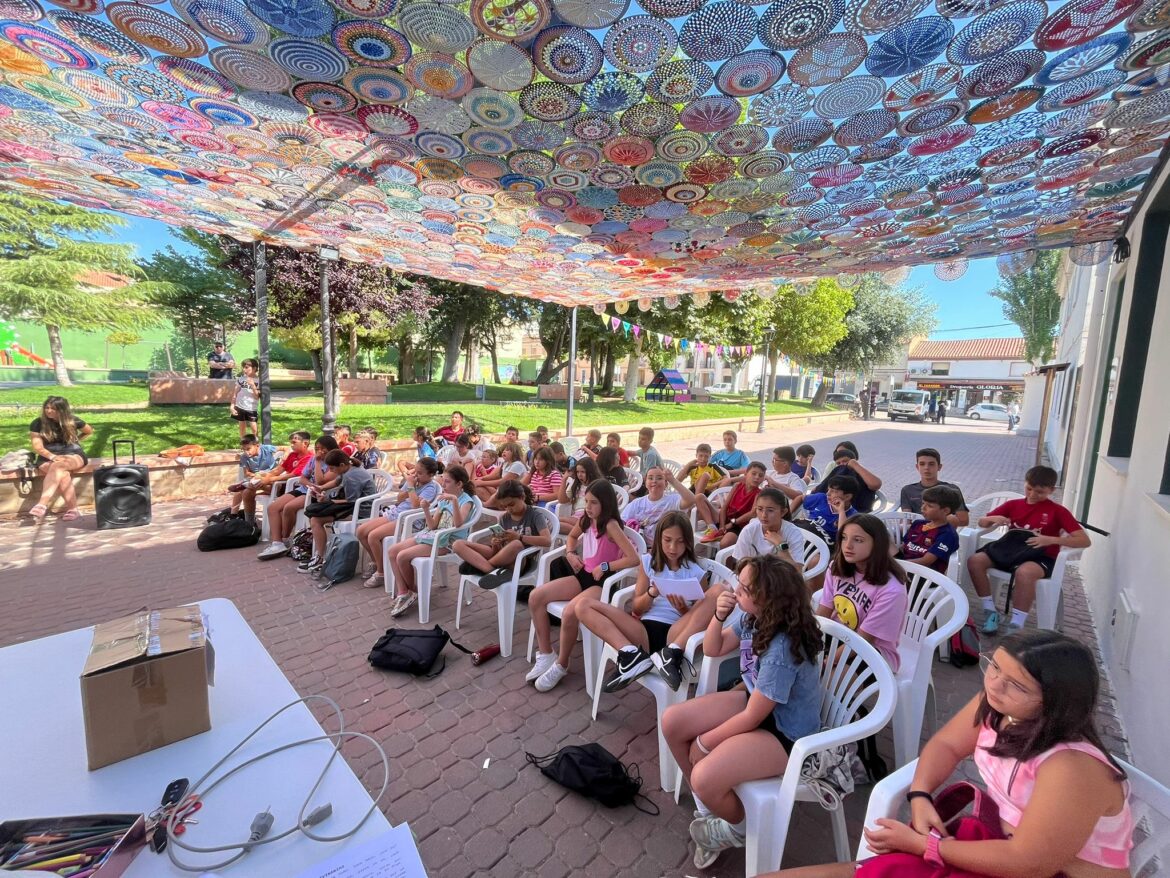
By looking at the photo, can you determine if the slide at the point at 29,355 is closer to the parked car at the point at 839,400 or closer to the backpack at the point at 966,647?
the backpack at the point at 966,647

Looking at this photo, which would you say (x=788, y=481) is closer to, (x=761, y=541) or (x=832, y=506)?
(x=832, y=506)

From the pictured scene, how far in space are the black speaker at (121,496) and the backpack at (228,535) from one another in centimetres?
118

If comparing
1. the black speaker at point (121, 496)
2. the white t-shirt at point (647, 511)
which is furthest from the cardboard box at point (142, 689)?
the black speaker at point (121, 496)

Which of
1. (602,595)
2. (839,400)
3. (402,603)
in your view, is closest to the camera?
(602,595)

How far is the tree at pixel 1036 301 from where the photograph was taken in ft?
54.9

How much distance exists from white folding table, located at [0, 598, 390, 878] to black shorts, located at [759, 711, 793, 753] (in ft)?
4.68

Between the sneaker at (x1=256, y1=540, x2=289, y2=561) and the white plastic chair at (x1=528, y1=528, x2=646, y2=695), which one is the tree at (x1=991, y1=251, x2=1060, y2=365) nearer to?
the white plastic chair at (x1=528, y1=528, x2=646, y2=695)

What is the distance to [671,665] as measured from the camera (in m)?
2.38

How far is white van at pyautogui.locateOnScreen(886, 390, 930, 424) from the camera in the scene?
92.1ft

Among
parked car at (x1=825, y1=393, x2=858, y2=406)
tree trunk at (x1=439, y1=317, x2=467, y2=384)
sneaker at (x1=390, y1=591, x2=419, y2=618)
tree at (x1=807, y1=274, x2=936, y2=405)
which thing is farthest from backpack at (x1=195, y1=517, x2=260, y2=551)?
parked car at (x1=825, y1=393, x2=858, y2=406)

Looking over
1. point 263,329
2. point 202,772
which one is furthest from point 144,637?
point 263,329

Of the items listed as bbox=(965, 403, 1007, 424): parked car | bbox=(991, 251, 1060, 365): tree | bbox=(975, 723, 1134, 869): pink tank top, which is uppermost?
bbox=(991, 251, 1060, 365): tree

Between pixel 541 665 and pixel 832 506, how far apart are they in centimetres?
257

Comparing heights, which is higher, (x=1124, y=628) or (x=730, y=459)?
(x=730, y=459)
